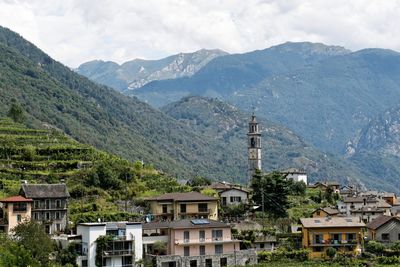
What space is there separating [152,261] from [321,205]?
37.5 metres

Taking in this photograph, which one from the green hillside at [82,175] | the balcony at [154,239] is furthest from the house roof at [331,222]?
the green hillside at [82,175]

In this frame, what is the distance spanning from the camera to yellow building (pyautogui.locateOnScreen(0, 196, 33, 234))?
222 feet

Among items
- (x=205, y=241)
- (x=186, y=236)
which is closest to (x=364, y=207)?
(x=205, y=241)

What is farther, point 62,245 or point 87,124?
point 87,124

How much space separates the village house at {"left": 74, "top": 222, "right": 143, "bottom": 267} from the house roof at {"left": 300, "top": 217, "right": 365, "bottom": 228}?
1722 centimetres

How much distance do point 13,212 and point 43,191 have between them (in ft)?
16.2

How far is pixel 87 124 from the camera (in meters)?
196

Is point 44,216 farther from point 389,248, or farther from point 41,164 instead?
point 389,248

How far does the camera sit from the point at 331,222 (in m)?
72.2

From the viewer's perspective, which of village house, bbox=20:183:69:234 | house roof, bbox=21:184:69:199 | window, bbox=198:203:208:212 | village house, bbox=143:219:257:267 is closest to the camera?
village house, bbox=143:219:257:267

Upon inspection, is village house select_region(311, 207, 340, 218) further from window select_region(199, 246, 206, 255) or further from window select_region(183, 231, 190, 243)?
window select_region(183, 231, 190, 243)

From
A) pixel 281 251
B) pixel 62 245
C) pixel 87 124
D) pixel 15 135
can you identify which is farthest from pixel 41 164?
pixel 87 124

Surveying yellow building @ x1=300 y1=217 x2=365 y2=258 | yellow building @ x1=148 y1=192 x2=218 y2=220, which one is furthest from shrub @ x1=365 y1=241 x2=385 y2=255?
yellow building @ x1=148 y1=192 x2=218 y2=220

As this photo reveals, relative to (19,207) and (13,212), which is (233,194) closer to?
(19,207)
